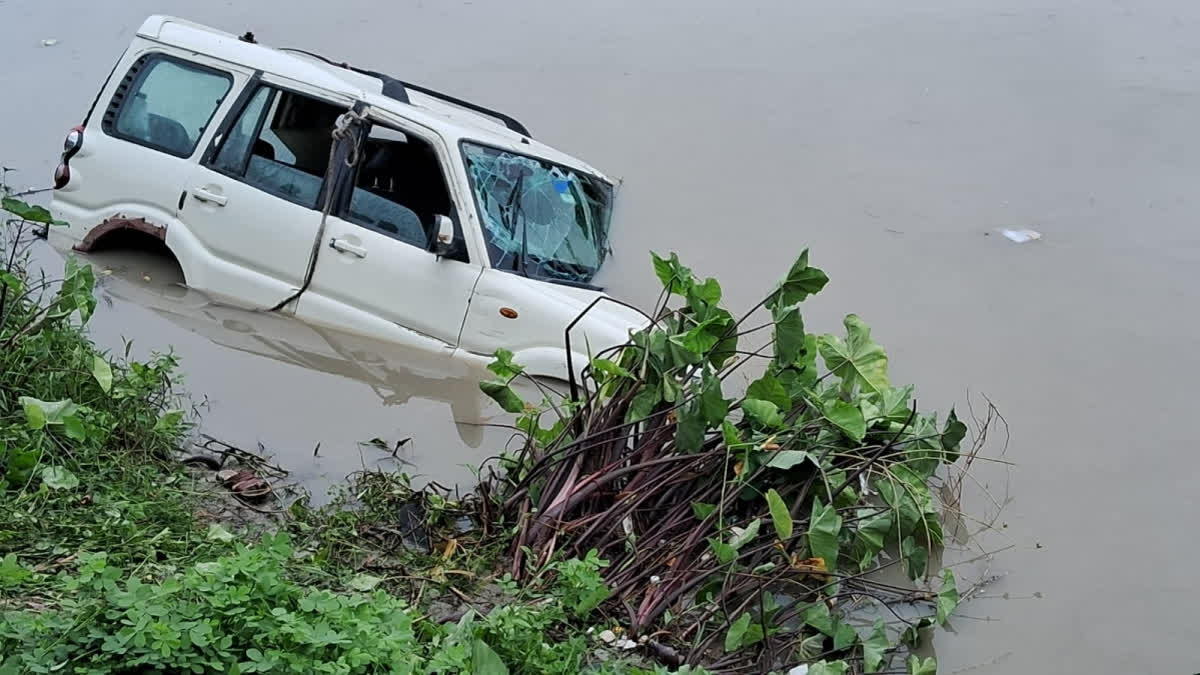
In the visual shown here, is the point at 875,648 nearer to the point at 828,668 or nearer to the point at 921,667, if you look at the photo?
the point at 921,667

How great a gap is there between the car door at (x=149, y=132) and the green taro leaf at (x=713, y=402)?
12.1 ft

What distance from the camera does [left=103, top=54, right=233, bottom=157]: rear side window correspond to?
6.78 metres

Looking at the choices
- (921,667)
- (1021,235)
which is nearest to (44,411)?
(921,667)

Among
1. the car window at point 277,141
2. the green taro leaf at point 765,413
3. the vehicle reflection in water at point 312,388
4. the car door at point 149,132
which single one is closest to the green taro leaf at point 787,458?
the green taro leaf at point 765,413

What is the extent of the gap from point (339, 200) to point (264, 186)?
20.0 inches

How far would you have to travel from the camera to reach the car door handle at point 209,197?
261 inches

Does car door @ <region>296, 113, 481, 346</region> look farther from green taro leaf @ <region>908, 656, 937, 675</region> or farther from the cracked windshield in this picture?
green taro leaf @ <region>908, 656, 937, 675</region>

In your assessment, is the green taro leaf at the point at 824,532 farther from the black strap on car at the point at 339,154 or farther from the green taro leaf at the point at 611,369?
the black strap on car at the point at 339,154

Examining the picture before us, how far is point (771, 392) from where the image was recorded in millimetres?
4789

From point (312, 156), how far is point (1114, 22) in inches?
330

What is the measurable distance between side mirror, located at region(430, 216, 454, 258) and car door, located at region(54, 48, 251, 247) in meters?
1.63

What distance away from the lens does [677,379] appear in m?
4.78

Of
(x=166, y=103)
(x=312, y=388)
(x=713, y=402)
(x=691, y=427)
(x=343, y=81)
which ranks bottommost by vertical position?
(x=312, y=388)

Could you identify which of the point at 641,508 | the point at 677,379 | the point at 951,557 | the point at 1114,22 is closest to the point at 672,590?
the point at 641,508
